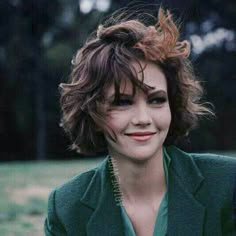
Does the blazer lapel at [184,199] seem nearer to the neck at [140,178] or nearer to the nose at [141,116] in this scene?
the neck at [140,178]

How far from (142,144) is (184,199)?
0.97 ft

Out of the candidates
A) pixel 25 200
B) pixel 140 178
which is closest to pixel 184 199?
pixel 140 178

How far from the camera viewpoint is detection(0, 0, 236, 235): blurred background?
74.8ft

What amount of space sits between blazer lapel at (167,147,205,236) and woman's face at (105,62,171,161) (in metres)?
0.19

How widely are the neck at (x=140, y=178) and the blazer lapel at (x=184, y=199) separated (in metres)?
0.06

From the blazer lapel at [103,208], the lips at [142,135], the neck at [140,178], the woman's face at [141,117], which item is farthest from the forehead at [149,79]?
Result: the blazer lapel at [103,208]

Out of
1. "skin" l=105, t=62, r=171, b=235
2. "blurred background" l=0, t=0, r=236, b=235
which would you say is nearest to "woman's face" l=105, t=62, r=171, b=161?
"skin" l=105, t=62, r=171, b=235

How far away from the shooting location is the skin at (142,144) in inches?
92.7

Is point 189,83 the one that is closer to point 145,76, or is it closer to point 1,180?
point 145,76

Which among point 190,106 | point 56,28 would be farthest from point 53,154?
point 190,106

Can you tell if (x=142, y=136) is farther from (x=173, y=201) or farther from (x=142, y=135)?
(x=173, y=201)

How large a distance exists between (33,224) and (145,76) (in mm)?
2968

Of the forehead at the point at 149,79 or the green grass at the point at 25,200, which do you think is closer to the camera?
the forehead at the point at 149,79

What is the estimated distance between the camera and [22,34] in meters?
24.0
